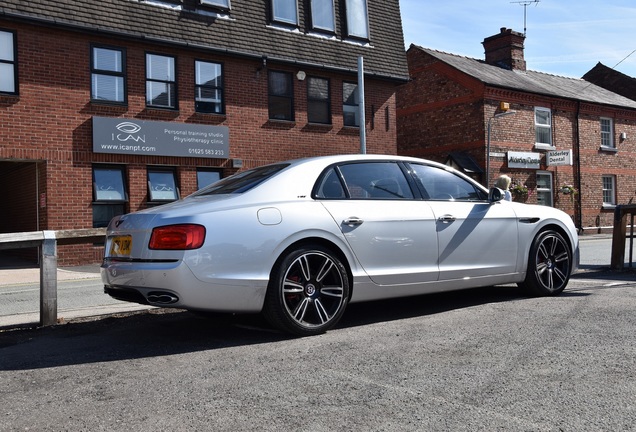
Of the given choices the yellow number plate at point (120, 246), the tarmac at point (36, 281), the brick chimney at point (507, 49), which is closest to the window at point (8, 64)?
the tarmac at point (36, 281)

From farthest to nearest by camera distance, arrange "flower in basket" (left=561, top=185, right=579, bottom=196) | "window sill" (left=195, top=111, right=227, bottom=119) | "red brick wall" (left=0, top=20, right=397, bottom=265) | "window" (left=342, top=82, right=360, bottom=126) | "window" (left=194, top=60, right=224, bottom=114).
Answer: "flower in basket" (left=561, top=185, right=579, bottom=196) → "window" (left=342, top=82, right=360, bottom=126) → "window" (left=194, top=60, right=224, bottom=114) → "window sill" (left=195, top=111, right=227, bottom=119) → "red brick wall" (left=0, top=20, right=397, bottom=265)

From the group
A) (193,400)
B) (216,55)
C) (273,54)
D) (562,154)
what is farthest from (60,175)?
(562,154)

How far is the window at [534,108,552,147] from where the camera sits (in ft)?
85.4

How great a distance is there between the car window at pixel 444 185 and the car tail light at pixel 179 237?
2283 millimetres

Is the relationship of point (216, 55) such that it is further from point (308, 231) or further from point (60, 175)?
point (308, 231)

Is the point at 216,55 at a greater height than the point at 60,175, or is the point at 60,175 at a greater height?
the point at 216,55

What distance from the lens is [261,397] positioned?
3.17m

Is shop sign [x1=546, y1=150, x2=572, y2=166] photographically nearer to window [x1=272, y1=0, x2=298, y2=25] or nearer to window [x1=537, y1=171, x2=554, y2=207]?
window [x1=537, y1=171, x2=554, y2=207]

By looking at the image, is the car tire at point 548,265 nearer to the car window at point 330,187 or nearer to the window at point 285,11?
the car window at point 330,187

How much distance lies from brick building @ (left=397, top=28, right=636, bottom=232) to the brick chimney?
0.15 feet

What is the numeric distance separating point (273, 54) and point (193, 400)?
15718mm

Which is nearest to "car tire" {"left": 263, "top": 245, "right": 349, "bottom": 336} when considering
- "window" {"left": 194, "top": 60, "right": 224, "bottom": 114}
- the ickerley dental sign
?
the ickerley dental sign

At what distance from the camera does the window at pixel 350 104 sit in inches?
775

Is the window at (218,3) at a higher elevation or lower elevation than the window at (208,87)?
higher
